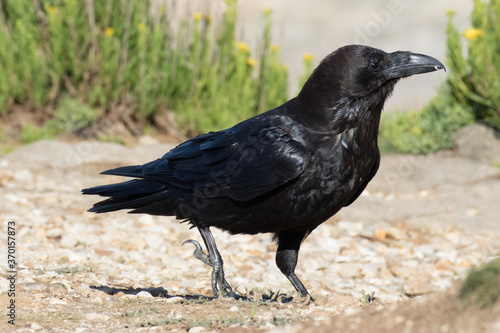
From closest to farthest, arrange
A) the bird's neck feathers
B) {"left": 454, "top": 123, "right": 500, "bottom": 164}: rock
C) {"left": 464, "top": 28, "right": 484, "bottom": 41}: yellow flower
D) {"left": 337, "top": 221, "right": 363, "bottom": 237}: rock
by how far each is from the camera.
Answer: the bird's neck feathers < {"left": 337, "top": 221, "right": 363, "bottom": 237}: rock < {"left": 464, "top": 28, "right": 484, "bottom": 41}: yellow flower < {"left": 454, "top": 123, "right": 500, "bottom": 164}: rock

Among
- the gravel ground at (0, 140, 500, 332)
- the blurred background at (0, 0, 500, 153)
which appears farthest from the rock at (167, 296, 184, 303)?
the blurred background at (0, 0, 500, 153)

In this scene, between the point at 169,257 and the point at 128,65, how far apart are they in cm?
404

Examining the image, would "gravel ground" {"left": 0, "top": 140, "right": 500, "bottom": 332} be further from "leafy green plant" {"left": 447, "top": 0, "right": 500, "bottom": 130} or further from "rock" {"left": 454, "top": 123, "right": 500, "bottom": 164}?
"leafy green plant" {"left": 447, "top": 0, "right": 500, "bottom": 130}

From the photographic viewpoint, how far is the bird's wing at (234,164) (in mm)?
3957

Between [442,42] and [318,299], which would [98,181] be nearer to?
[318,299]

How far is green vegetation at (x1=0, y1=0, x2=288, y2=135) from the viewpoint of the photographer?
28.4 feet

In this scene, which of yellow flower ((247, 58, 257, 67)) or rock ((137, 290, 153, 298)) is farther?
yellow flower ((247, 58, 257, 67))

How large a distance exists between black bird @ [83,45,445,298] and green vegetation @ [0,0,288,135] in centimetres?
423

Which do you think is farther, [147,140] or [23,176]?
[147,140]

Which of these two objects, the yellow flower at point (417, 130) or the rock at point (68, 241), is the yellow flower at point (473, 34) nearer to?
the yellow flower at point (417, 130)

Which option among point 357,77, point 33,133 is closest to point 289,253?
point 357,77

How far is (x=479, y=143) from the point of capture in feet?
26.7

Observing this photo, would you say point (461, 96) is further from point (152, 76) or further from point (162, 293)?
point (162, 293)

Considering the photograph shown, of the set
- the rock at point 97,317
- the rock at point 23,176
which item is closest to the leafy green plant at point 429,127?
the rock at point 23,176
